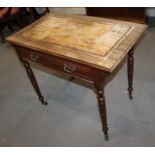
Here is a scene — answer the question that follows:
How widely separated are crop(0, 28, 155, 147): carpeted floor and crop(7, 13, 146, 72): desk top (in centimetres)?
72

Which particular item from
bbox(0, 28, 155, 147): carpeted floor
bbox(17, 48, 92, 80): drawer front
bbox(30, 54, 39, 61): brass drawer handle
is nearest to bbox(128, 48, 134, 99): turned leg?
bbox(0, 28, 155, 147): carpeted floor

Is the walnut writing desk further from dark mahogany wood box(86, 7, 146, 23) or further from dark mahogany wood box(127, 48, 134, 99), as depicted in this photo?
dark mahogany wood box(86, 7, 146, 23)

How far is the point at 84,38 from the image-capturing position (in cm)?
130

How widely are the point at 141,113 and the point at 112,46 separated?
0.78m

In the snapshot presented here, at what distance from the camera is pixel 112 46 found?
3.83ft

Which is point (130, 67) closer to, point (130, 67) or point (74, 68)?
point (130, 67)

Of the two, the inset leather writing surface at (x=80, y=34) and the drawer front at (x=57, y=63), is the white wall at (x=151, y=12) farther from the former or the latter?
the drawer front at (x=57, y=63)

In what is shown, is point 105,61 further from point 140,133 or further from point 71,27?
point 140,133

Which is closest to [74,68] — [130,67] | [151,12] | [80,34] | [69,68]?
[69,68]

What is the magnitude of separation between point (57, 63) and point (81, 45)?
0.65ft

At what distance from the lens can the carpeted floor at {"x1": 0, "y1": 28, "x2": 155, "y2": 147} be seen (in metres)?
1.56

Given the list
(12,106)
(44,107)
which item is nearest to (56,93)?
(44,107)

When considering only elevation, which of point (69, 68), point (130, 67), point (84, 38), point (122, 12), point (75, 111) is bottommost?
point (75, 111)

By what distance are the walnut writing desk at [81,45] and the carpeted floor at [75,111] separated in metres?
0.22
